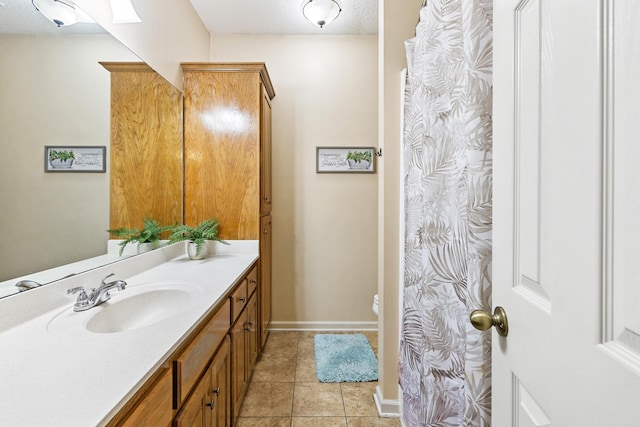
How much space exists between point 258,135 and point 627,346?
216 cm

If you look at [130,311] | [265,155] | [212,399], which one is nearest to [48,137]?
[130,311]

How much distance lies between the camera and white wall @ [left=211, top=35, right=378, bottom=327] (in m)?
2.78

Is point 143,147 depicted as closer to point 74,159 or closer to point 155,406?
point 74,159

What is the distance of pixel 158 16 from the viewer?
75.8 inches

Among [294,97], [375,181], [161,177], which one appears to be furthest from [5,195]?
[375,181]

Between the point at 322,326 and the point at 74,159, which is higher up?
the point at 74,159

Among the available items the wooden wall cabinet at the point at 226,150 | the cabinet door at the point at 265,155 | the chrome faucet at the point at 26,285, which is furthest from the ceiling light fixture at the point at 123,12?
the chrome faucet at the point at 26,285

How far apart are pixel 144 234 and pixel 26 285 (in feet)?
2.45

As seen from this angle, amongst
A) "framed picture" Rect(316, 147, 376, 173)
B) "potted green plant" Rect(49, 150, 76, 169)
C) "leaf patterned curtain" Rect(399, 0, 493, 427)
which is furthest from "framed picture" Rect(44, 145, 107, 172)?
"framed picture" Rect(316, 147, 376, 173)

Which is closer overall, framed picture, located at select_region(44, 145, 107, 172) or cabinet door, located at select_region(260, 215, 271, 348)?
framed picture, located at select_region(44, 145, 107, 172)

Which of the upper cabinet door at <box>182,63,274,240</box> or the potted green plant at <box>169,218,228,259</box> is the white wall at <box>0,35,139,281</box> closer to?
the potted green plant at <box>169,218,228,259</box>

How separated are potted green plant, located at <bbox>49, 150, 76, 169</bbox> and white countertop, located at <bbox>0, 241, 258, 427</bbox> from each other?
45 centimetres

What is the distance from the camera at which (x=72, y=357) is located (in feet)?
2.45

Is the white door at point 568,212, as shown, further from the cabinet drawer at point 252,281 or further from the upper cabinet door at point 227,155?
the upper cabinet door at point 227,155
